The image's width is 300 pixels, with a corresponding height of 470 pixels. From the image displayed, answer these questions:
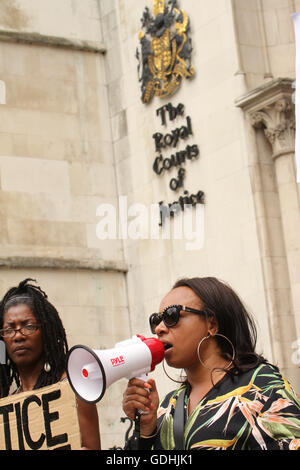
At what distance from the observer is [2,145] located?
1302 centimetres

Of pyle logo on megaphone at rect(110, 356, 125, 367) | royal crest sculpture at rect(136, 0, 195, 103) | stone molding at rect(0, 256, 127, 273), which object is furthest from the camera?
stone molding at rect(0, 256, 127, 273)

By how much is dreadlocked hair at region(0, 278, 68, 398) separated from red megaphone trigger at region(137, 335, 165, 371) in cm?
109

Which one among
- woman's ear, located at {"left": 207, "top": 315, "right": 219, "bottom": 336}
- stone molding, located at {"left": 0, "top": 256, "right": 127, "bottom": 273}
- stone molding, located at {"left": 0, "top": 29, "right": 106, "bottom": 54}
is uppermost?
stone molding, located at {"left": 0, "top": 29, "right": 106, "bottom": 54}

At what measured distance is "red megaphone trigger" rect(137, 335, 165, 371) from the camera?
3.61 metres

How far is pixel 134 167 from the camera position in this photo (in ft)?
43.7

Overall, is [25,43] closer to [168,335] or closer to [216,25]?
[216,25]

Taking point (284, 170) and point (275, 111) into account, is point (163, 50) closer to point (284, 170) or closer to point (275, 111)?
point (275, 111)

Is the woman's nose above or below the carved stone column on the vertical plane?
below

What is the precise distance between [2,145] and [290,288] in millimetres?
4359

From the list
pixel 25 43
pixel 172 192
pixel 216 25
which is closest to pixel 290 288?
pixel 172 192

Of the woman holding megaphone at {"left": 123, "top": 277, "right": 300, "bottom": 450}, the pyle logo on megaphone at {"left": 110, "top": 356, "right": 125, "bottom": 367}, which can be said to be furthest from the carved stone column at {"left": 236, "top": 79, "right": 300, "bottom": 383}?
the pyle logo on megaphone at {"left": 110, "top": 356, "right": 125, "bottom": 367}

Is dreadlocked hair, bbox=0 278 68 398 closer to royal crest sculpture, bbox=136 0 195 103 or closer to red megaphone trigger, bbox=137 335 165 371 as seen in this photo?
red megaphone trigger, bbox=137 335 165 371

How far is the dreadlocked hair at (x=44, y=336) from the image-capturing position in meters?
4.67
